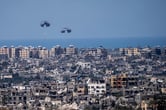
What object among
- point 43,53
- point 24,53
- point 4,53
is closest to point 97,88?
point 43,53

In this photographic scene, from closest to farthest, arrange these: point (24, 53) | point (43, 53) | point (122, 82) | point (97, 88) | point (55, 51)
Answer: point (97, 88) < point (122, 82) < point (43, 53) < point (24, 53) < point (55, 51)

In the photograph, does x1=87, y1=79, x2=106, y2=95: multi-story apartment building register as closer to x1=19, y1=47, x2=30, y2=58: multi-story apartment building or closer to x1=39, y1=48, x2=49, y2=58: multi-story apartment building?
x1=39, y1=48, x2=49, y2=58: multi-story apartment building

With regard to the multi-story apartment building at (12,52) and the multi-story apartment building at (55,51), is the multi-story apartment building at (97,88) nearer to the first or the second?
the multi-story apartment building at (55,51)

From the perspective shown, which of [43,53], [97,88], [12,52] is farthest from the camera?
[12,52]

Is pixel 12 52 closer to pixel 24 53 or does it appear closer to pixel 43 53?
pixel 24 53

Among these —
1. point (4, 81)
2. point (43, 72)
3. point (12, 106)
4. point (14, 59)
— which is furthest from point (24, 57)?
point (12, 106)

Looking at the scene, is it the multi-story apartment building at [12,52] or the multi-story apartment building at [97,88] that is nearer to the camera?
the multi-story apartment building at [97,88]

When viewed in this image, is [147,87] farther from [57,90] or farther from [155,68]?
[155,68]

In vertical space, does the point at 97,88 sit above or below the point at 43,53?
above

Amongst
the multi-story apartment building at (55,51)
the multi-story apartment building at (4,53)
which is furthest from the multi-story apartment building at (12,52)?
the multi-story apartment building at (55,51)

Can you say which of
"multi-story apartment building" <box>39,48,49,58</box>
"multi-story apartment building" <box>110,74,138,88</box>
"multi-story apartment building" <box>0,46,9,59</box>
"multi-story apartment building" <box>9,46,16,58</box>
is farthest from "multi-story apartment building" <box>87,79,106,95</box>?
"multi-story apartment building" <box>9,46,16,58</box>

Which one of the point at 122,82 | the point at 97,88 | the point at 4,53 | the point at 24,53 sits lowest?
the point at 4,53

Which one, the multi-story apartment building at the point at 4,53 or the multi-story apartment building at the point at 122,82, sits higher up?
the multi-story apartment building at the point at 122,82
